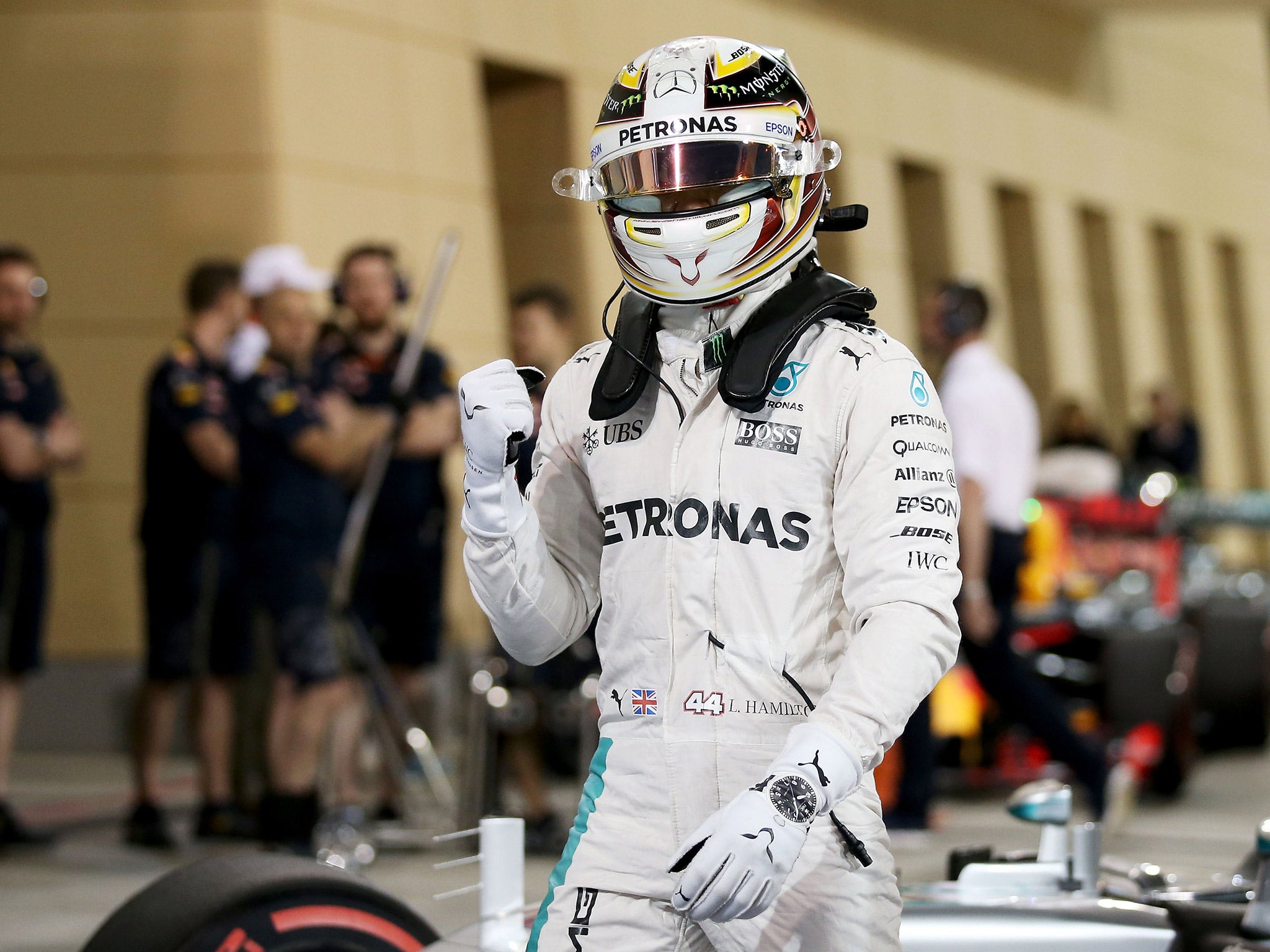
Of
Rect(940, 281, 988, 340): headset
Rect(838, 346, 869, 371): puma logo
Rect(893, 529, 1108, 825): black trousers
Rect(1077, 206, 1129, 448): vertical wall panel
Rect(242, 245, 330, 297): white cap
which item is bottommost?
Rect(893, 529, 1108, 825): black trousers

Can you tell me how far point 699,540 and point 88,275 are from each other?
7671mm

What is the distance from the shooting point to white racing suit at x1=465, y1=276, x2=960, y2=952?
2.19 meters

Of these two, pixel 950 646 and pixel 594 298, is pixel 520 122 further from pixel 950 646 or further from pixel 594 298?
pixel 950 646

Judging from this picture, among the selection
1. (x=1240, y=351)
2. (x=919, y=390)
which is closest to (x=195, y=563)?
(x=919, y=390)

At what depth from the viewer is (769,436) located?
2.32 m

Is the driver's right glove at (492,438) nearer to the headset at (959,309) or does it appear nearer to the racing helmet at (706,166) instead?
the racing helmet at (706,166)

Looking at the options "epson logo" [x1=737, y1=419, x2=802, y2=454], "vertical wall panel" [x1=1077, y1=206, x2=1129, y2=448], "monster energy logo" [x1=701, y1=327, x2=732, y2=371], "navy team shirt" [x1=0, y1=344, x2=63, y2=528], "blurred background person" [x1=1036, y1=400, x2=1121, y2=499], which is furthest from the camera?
"vertical wall panel" [x1=1077, y1=206, x2=1129, y2=448]

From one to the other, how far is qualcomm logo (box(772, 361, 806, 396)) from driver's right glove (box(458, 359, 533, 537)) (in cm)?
33

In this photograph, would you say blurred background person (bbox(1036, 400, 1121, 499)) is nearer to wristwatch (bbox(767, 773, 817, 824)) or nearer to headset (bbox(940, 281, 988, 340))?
headset (bbox(940, 281, 988, 340))

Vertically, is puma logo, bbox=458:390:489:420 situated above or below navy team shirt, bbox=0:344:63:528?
below

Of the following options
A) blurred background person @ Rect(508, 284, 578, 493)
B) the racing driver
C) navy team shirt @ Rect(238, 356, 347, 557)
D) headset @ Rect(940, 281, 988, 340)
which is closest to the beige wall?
blurred background person @ Rect(508, 284, 578, 493)

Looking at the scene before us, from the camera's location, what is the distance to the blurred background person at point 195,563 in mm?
6207

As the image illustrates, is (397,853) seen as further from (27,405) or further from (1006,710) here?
(1006,710)

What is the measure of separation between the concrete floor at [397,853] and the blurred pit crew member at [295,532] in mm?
416
